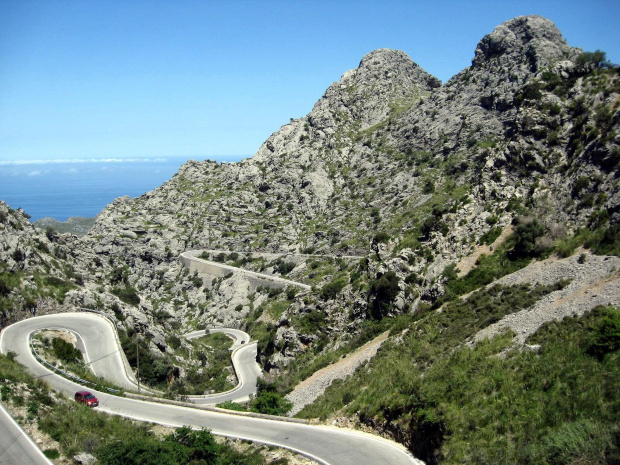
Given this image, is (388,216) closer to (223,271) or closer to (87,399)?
(223,271)

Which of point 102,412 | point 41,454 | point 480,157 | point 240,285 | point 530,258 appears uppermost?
point 480,157

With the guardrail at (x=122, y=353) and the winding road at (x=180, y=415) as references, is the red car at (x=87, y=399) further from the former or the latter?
the guardrail at (x=122, y=353)

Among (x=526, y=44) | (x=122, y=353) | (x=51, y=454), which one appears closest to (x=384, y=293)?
(x=122, y=353)

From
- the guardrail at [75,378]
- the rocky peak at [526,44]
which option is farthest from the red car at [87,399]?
the rocky peak at [526,44]

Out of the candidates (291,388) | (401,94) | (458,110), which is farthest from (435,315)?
(401,94)

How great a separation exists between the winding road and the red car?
1.58 feet

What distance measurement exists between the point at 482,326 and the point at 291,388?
16.2 m

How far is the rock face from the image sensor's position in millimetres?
35969

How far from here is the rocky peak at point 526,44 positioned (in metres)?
84.4

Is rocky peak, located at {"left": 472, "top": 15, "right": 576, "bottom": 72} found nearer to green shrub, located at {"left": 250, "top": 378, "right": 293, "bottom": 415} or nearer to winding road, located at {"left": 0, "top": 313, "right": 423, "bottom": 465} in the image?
green shrub, located at {"left": 250, "top": 378, "right": 293, "bottom": 415}

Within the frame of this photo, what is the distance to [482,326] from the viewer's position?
2362 centimetres

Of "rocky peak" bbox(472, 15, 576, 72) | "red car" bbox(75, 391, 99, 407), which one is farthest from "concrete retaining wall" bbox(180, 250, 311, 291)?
"rocky peak" bbox(472, 15, 576, 72)

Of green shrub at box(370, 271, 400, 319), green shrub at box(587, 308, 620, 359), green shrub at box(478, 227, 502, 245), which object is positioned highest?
green shrub at box(478, 227, 502, 245)

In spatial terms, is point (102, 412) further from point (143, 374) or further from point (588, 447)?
point (588, 447)
